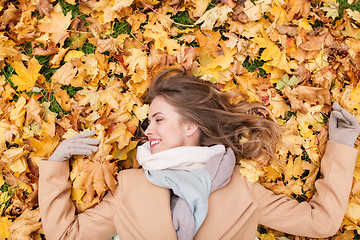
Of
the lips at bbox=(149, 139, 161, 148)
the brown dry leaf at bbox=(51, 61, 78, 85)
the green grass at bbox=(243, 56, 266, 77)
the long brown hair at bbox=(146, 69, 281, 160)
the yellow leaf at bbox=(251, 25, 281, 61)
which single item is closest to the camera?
the lips at bbox=(149, 139, 161, 148)

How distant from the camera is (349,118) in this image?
2488 millimetres

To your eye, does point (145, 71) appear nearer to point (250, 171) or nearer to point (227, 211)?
point (250, 171)

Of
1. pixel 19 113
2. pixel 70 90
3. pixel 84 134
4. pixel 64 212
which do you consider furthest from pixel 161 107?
pixel 19 113

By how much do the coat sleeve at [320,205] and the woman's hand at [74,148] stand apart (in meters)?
1.36

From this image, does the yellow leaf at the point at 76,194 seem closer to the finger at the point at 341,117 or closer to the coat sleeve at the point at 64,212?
the coat sleeve at the point at 64,212

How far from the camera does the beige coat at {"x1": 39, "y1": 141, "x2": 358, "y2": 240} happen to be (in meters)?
2.24

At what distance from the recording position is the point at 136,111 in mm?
2619

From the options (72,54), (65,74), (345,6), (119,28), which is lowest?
(65,74)

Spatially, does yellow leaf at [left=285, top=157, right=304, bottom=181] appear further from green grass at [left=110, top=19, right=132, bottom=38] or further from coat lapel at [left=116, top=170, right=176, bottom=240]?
green grass at [left=110, top=19, right=132, bottom=38]

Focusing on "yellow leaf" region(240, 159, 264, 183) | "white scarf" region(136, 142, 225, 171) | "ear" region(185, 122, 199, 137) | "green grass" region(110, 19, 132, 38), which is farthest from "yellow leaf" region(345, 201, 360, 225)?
"green grass" region(110, 19, 132, 38)

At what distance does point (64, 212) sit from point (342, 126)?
2430 mm

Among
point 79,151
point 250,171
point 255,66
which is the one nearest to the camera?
point 79,151

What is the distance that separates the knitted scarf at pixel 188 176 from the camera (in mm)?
2176

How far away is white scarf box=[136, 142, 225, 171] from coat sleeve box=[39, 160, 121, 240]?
381mm
